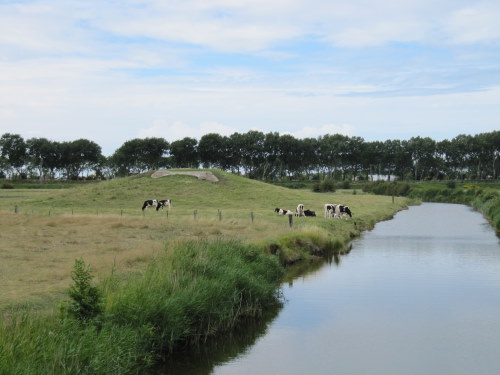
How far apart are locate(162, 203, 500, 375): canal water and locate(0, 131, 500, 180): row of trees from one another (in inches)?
4769

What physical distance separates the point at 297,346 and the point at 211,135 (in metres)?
136

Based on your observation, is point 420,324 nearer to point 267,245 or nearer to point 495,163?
point 267,245

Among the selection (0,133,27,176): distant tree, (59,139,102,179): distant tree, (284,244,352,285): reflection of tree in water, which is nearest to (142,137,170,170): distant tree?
(59,139,102,179): distant tree

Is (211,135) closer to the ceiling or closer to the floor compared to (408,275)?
closer to the ceiling

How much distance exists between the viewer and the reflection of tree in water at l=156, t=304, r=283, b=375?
1442cm

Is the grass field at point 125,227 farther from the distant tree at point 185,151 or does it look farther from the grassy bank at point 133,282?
the distant tree at point 185,151

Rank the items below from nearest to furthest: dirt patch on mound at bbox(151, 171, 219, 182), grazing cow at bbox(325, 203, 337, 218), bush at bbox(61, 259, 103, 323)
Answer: bush at bbox(61, 259, 103, 323), grazing cow at bbox(325, 203, 337, 218), dirt patch on mound at bbox(151, 171, 219, 182)

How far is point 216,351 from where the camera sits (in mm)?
15938

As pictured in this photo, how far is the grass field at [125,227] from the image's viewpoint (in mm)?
20031

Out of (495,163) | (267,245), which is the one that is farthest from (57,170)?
(267,245)

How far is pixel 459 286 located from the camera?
2500cm

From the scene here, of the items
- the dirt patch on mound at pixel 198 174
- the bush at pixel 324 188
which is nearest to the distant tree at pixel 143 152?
the bush at pixel 324 188

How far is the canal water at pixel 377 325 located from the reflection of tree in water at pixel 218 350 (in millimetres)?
29

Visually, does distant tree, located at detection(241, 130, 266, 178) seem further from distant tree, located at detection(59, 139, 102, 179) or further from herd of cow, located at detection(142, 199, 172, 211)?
herd of cow, located at detection(142, 199, 172, 211)
